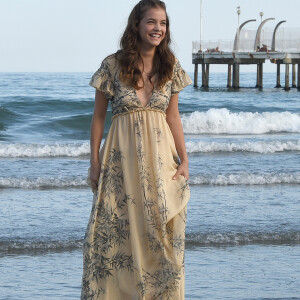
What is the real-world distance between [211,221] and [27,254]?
2003 millimetres

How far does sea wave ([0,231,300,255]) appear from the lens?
21.1 feet

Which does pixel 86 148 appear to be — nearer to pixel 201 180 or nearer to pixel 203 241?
pixel 201 180

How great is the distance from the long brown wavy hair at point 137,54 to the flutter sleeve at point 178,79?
0.16 ft

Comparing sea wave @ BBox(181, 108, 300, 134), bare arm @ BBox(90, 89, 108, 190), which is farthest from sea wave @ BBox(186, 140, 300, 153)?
bare arm @ BBox(90, 89, 108, 190)

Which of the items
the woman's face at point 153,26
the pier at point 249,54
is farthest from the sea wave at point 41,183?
the pier at point 249,54

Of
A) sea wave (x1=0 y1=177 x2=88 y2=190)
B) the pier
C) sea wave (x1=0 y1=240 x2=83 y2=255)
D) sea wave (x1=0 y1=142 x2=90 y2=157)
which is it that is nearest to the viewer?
sea wave (x1=0 y1=240 x2=83 y2=255)

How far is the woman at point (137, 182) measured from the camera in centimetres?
379

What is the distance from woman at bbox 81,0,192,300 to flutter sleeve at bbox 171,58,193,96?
5 centimetres

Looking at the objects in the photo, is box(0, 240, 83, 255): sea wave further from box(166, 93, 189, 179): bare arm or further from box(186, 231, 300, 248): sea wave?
box(166, 93, 189, 179): bare arm

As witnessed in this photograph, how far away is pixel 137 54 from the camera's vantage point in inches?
150

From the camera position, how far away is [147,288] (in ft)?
12.4

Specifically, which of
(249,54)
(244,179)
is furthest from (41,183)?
(249,54)

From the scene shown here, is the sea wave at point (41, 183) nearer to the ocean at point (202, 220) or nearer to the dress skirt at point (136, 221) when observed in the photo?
the ocean at point (202, 220)

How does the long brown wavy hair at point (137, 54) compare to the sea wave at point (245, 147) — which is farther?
the sea wave at point (245, 147)
